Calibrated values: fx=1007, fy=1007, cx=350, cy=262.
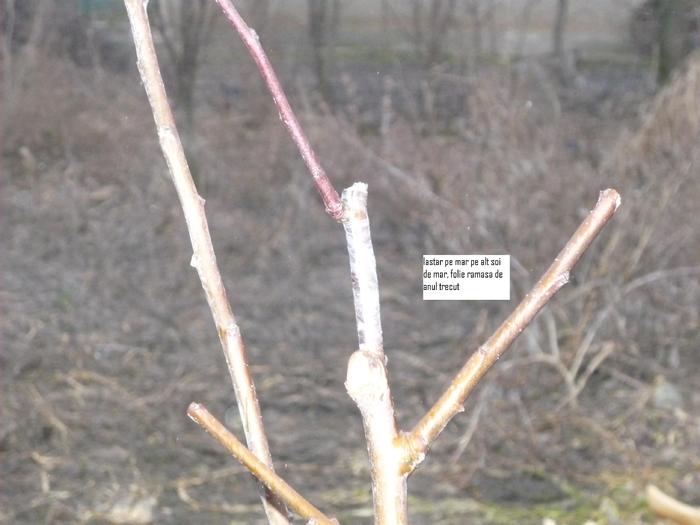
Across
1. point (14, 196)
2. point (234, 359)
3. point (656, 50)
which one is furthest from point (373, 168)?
point (234, 359)

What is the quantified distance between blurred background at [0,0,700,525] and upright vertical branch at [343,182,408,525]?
117 cm

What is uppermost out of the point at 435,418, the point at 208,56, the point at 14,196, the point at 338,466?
the point at 208,56

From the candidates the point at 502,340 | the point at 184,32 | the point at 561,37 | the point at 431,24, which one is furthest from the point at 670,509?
the point at 502,340

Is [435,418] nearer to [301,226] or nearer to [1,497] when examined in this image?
[1,497]

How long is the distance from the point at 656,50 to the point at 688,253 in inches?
13.9

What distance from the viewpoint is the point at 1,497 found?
1.54m

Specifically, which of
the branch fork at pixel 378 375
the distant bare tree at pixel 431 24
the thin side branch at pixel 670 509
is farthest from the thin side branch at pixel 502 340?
the distant bare tree at pixel 431 24

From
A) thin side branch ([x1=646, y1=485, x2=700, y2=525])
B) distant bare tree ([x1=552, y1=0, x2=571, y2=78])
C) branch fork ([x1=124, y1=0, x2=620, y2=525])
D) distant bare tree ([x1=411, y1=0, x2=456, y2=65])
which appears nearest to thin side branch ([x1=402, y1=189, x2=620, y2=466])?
branch fork ([x1=124, y1=0, x2=620, y2=525])

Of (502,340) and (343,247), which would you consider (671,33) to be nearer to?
(343,247)

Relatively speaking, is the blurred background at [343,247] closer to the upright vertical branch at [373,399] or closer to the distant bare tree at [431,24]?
the distant bare tree at [431,24]

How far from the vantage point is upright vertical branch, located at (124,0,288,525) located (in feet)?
1.18

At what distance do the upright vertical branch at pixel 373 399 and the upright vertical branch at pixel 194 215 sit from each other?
0.05 meters

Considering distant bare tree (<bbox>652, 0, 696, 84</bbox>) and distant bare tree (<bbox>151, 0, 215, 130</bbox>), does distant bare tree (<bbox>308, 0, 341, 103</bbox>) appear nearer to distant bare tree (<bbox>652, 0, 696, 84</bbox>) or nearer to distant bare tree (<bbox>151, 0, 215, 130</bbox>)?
distant bare tree (<bbox>151, 0, 215, 130</bbox>)

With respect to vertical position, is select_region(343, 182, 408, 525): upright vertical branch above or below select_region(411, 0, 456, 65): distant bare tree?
below
